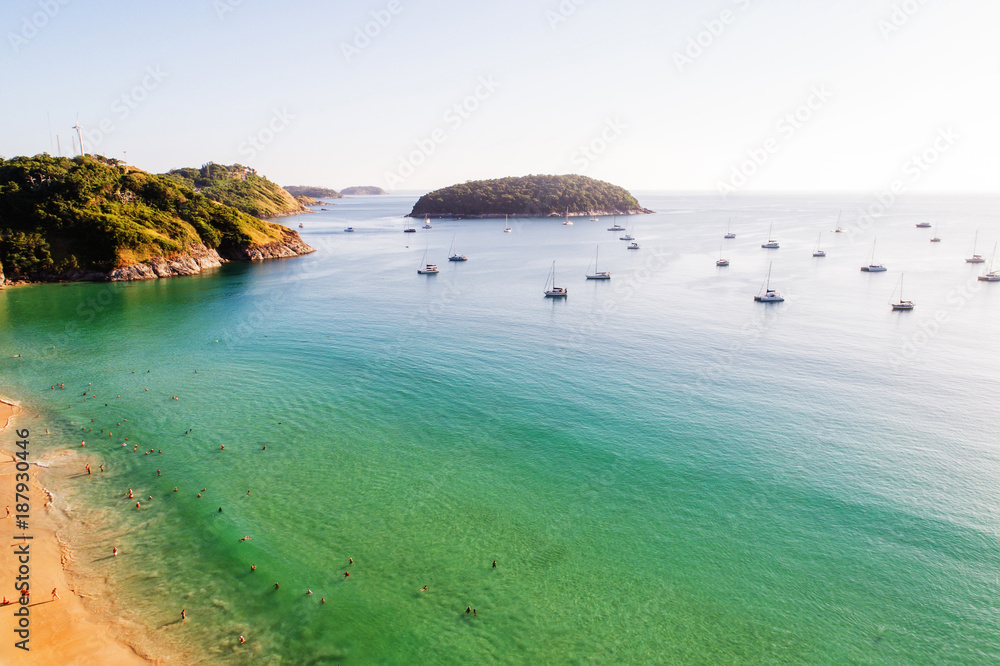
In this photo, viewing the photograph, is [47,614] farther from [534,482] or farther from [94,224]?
[94,224]

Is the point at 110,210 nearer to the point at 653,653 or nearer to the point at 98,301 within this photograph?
the point at 98,301

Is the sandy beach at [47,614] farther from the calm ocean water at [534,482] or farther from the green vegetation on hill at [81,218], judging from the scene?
the green vegetation on hill at [81,218]

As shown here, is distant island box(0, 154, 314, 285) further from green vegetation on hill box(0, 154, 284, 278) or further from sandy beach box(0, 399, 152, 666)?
sandy beach box(0, 399, 152, 666)

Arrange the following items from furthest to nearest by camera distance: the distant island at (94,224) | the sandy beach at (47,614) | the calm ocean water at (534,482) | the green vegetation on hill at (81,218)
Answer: the distant island at (94,224) < the green vegetation on hill at (81,218) < the calm ocean water at (534,482) < the sandy beach at (47,614)

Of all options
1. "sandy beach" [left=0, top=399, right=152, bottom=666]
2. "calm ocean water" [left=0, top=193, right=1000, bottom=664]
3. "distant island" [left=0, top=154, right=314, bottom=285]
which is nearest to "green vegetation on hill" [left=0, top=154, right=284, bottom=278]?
"distant island" [left=0, top=154, right=314, bottom=285]

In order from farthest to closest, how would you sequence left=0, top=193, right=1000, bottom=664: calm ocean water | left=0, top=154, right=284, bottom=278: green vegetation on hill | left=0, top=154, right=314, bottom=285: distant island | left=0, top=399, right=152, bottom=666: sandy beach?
1. left=0, top=154, right=314, bottom=285: distant island
2. left=0, top=154, right=284, bottom=278: green vegetation on hill
3. left=0, top=193, right=1000, bottom=664: calm ocean water
4. left=0, top=399, right=152, bottom=666: sandy beach

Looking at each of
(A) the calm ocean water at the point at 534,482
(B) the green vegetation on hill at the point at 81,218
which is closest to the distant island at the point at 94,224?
(B) the green vegetation on hill at the point at 81,218

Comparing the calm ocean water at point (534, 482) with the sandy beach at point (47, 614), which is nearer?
the sandy beach at point (47, 614)

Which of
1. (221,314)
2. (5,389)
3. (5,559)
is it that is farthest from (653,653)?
(221,314)
